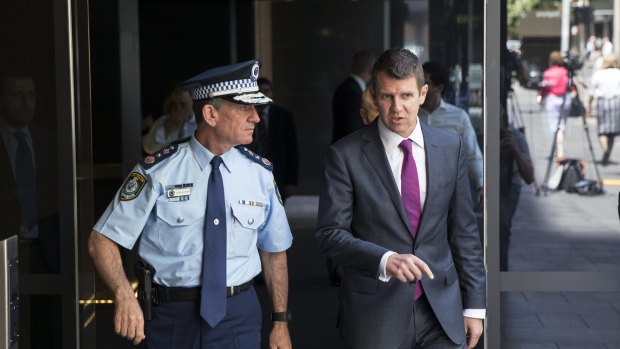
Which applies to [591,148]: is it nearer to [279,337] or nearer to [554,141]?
[554,141]

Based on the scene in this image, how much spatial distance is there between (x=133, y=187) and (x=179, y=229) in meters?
0.23

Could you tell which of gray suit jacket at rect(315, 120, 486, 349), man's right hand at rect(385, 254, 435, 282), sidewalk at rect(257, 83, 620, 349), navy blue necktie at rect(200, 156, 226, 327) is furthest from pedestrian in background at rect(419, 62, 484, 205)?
man's right hand at rect(385, 254, 435, 282)

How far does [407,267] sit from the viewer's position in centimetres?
337

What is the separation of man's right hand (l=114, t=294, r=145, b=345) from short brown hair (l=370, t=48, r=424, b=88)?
1.15 meters

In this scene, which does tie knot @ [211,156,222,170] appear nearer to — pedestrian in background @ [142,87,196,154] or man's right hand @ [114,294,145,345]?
man's right hand @ [114,294,145,345]

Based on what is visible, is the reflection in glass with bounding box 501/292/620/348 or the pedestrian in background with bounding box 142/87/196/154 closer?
the reflection in glass with bounding box 501/292/620/348

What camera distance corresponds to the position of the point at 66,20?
5047 mm

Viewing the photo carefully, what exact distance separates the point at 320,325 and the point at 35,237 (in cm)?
279

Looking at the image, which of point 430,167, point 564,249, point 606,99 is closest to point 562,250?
point 564,249

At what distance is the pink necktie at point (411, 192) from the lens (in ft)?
12.3

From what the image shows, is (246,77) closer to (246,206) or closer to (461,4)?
(246,206)

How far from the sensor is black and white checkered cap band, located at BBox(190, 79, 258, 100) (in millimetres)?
3955

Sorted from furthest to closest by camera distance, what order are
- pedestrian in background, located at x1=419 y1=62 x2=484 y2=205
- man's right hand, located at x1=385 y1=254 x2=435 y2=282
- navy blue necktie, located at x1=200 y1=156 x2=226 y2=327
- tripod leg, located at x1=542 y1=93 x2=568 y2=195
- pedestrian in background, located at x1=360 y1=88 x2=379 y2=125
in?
1. pedestrian in background, located at x1=419 y1=62 x2=484 y2=205
2. pedestrian in background, located at x1=360 y1=88 x2=379 y2=125
3. tripod leg, located at x1=542 y1=93 x2=568 y2=195
4. navy blue necktie, located at x1=200 y1=156 x2=226 y2=327
5. man's right hand, located at x1=385 y1=254 x2=435 y2=282

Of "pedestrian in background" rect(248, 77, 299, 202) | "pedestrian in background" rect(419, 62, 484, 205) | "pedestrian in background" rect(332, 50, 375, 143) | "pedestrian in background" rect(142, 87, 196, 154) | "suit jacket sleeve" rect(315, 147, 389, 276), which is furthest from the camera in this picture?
"pedestrian in background" rect(142, 87, 196, 154)
